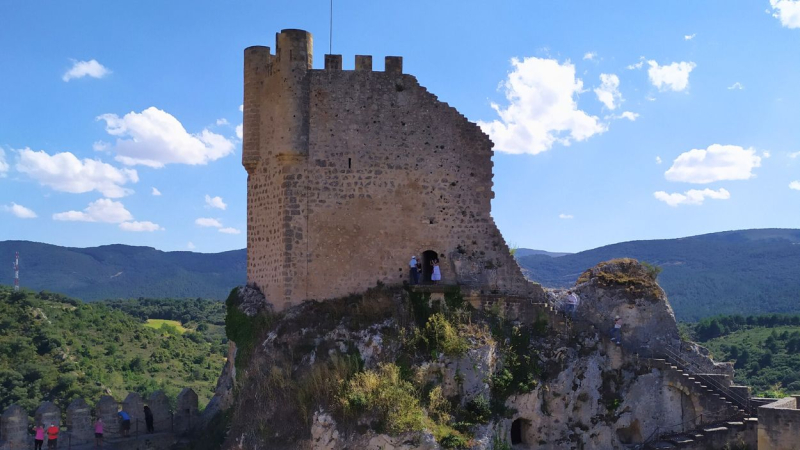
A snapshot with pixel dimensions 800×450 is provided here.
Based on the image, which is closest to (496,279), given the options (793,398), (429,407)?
(429,407)

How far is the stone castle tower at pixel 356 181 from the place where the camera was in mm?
22062

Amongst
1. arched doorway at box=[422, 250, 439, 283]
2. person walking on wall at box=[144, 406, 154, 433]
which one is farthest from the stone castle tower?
person walking on wall at box=[144, 406, 154, 433]

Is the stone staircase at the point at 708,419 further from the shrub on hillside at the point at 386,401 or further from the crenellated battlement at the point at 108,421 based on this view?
the crenellated battlement at the point at 108,421

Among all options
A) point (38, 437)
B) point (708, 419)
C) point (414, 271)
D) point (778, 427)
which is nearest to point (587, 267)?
point (708, 419)

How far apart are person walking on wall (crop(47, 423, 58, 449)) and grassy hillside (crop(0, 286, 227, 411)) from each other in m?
10.3

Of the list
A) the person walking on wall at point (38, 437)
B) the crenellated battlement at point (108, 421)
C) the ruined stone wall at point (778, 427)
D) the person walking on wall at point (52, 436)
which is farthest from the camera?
the person walking on wall at point (52, 436)

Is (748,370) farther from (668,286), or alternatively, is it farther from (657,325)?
(668,286)

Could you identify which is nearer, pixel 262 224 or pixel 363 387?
pixel 363 387

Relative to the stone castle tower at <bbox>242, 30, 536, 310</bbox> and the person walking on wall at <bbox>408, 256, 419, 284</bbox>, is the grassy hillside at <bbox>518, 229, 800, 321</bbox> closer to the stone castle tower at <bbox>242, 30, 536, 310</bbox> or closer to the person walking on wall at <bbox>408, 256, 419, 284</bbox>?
the stone castle tower at <bbox>242, 30, 536, 310</bbox>

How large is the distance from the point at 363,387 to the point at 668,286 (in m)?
68.4

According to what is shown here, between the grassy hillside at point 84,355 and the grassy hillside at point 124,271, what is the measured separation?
58.3 meters

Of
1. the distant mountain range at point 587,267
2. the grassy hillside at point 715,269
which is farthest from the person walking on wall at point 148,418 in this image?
the grassy hillside at point 715,269

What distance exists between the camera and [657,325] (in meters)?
24.4

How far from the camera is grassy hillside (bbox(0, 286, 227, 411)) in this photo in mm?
31562
